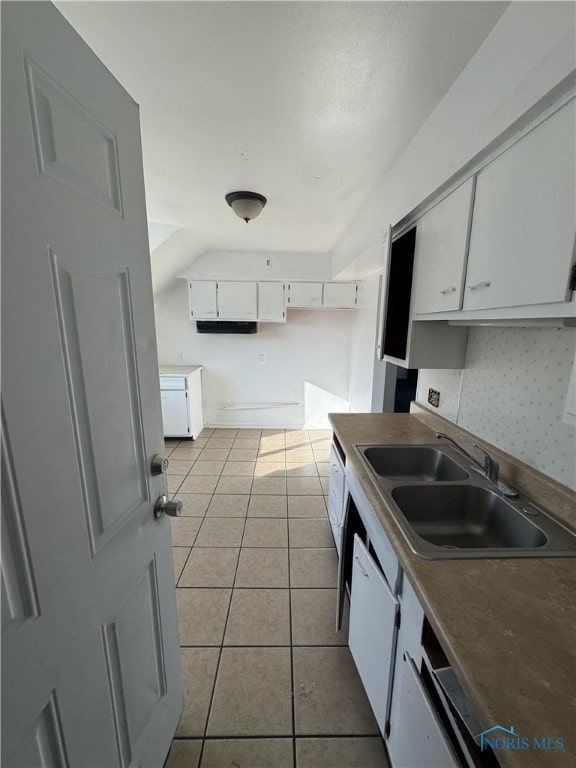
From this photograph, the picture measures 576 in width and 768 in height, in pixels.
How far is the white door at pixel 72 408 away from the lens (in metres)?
0.47

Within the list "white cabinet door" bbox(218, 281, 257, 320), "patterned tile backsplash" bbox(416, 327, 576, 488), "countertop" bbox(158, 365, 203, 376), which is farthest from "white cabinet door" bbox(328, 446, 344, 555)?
"countertop" bbox(158, 365, 203, 376)

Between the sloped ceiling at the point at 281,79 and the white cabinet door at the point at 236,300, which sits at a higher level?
the sloped ceiling at the point at 281,79

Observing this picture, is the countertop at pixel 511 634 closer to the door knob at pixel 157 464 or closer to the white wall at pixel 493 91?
the door knob at pixel 157 464

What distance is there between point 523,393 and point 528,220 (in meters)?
0.70

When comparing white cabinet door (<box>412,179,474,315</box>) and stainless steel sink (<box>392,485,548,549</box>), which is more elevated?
white cabinet door (<box>412,179,474,315</box>)

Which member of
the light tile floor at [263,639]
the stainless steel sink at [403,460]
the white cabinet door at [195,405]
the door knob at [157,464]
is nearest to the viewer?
the door knob at [157,464]

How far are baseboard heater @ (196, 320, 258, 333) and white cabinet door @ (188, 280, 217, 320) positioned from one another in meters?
0.13

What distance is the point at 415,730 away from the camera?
0.77 meters

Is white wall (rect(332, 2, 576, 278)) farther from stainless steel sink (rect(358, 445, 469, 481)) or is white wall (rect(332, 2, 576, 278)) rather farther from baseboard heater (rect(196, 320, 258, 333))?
baseboard heater (rect(196, 320, 258, 333))

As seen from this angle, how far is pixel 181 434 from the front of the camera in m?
3.98

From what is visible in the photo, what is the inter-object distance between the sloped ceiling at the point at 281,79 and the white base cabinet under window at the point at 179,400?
86.4 inches

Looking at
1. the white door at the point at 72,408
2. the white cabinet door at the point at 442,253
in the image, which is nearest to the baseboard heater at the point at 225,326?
the white cabinet door at the point at 442,253

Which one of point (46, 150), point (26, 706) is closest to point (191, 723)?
point (26, 706)

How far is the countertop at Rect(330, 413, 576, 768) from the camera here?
1.67 ft
